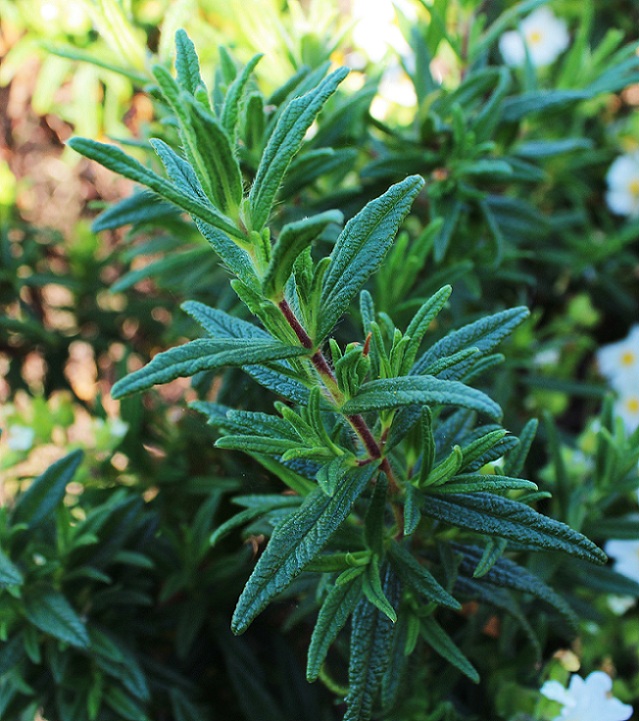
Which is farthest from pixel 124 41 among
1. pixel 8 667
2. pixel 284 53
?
pixel 8 667

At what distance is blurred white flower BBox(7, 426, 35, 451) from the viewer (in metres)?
1.43

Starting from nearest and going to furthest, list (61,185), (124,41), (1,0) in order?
(124,41) < (1,0) < (61,185)

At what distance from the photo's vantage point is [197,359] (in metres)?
0.69

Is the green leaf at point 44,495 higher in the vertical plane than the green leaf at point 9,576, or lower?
lower

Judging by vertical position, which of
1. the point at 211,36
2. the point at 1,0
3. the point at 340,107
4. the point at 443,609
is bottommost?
the point at 443,609

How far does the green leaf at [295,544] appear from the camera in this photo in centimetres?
76

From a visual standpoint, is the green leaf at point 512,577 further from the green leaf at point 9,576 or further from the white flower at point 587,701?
the green leaf at point 9,576

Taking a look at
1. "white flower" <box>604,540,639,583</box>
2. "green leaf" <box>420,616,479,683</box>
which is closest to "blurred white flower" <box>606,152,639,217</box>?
"white flower" <box>604,540,639,583</box>

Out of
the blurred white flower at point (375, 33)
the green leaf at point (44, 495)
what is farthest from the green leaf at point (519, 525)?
the blurred white flower at point (375, 33)

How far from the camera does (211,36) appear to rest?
157 centimetres

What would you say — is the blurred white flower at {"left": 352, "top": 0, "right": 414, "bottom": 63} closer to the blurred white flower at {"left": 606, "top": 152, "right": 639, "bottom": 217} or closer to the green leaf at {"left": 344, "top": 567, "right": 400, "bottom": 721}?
the blurred white flower at {"left": 606, "top": 152, "right": 639, "bottom": 217}

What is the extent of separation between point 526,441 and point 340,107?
63cm

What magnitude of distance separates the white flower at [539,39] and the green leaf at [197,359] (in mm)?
1596

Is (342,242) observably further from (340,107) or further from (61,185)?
(61,185)
